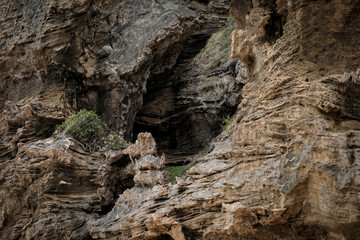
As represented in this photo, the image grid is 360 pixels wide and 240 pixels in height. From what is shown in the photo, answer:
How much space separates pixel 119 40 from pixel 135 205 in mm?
11076

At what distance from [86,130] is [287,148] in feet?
35.0

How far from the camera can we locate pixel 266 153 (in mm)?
10086

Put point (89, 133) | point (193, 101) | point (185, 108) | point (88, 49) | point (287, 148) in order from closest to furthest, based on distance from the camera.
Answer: point (287, 148) → point (89, 133) → point (88, 49) → point (193, 101) → point (185, 108)

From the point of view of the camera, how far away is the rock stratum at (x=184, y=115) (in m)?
9.19

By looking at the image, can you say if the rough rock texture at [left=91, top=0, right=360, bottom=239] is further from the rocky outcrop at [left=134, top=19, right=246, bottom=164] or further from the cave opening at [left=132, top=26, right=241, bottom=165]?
the rocky outcrop at [left=134, top=19, right=246, bottom=164]

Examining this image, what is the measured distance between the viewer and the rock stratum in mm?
9188

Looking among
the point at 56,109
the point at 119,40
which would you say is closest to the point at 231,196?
the point at 56,109

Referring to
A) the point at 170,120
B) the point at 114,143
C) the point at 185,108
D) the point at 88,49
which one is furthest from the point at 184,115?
the point at 88,49

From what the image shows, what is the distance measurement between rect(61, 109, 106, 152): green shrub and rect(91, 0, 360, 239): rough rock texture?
5959 mm

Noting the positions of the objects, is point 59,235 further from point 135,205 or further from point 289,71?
point 289,71

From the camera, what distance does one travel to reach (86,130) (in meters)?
17.6

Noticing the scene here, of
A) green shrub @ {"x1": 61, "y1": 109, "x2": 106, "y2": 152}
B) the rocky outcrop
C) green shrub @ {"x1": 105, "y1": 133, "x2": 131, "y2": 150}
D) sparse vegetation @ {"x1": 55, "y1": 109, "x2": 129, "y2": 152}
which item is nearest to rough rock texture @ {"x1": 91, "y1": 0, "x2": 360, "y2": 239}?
green shrub @ {"x1": 105, "y1": 133, "x2": 131, "y2": 150}

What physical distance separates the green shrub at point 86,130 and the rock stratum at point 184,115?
0.68 metres

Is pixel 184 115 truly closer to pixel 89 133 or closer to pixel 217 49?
pixel 217 49
